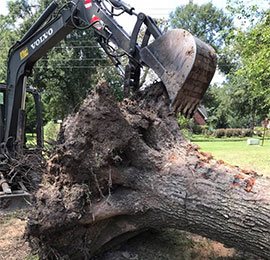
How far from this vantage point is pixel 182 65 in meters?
3.24

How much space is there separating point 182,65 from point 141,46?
0.62 metres

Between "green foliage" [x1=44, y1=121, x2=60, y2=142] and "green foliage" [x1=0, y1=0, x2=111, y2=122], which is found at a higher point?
"green foliage" [x1=0, y1=0, x2=111, y2=122]

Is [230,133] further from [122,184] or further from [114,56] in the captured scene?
[122,184]

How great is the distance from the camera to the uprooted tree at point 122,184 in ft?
9.18

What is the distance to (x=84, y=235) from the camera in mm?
3133

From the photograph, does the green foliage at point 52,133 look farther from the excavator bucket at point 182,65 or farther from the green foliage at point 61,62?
the green foliage at point 61,62

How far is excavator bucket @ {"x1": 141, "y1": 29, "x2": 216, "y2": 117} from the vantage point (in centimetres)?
321

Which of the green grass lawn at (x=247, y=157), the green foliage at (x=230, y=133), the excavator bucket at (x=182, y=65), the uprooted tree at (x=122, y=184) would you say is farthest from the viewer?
the green foliage at (x=230, y=133)

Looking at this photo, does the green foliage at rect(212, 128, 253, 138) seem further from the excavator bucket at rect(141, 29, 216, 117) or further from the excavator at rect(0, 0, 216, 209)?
the excavator bucket at rect(141, 29, 216, 117)

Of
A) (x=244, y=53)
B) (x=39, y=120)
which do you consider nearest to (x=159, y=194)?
(x=39, y=120)

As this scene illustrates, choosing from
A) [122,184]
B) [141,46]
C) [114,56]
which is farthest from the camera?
[114,56]

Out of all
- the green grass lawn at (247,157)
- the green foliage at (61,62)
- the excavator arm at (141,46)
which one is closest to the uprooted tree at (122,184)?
the excavator arm at (141,46)

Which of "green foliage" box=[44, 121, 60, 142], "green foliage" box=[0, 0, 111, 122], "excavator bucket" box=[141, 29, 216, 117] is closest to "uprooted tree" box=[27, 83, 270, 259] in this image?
"excavator bucket" box=[141, 29, 216, 117]

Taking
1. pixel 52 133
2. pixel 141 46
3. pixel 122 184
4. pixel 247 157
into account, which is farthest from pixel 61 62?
pixel 122 184
